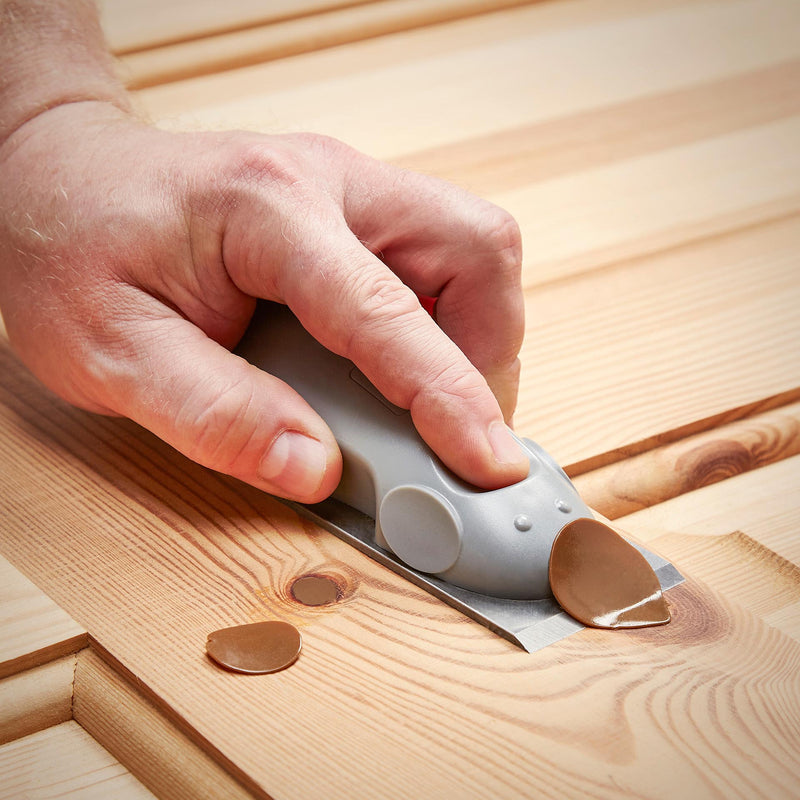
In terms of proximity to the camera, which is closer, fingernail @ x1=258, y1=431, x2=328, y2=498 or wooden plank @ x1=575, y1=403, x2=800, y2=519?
fingernail @ x1=258, y1=431, x2=328, y2=498

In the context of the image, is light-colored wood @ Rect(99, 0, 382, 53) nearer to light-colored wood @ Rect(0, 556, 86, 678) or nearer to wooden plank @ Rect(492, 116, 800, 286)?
wooden plank @ Rect(492, 116, 800, 286)

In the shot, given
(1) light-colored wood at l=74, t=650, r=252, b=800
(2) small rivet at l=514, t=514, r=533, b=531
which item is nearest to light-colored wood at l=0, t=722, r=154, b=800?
(1) light-colored wood at l=74, t=650, r=252, b=800

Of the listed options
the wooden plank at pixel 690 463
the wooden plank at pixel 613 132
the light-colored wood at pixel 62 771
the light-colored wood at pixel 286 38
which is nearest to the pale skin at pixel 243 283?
the wooden plank at pixel 690 463

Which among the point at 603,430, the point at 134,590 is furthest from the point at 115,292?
the point at 603,430

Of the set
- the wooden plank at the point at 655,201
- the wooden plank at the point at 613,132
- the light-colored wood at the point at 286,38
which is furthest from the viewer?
the light-colored wood at the point at 286,38

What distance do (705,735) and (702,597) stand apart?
14 centimetres

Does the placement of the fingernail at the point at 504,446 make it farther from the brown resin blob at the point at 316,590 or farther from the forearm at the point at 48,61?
the forearm at the point at 48,61

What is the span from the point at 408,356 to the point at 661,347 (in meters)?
0.40

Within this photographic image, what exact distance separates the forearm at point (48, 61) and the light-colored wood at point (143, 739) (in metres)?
0.54

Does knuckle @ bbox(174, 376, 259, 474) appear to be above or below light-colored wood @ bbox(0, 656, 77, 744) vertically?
above

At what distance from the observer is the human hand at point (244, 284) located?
0.66 meters

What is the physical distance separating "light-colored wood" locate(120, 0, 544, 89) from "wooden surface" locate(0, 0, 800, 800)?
1 centimetres

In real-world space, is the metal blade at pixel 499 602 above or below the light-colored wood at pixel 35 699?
above

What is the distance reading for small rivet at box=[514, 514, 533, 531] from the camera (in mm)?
624
